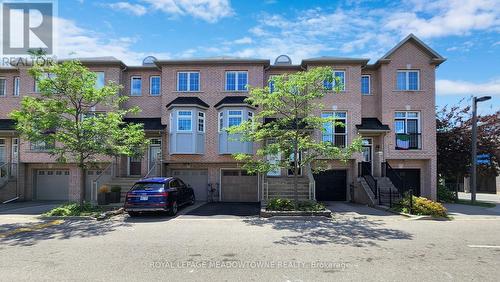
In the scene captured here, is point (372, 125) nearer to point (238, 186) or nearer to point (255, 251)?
point (238, 186)

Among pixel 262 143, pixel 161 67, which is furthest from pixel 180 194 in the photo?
pixel 161 67

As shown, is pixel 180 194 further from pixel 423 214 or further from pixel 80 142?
pixel 423 214

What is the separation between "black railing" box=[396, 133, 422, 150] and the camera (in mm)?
20484

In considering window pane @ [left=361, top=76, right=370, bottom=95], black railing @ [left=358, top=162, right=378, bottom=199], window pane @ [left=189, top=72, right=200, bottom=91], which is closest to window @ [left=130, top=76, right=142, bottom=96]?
window pane @ [left=189, top=72, right=200, bottom=91]

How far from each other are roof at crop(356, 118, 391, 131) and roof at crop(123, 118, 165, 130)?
11.7 meters

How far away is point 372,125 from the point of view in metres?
20.3

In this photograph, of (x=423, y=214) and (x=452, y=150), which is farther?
(x=452, y=150)

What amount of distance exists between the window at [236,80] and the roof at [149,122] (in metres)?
4.64

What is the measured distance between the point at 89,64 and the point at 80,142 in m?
8.25

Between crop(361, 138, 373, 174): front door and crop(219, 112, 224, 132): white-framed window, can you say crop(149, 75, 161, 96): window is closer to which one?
crop(219, 112, 224, 132): white-framed window

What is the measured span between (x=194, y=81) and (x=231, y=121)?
365 centimetres

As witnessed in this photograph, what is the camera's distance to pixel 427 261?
7270mm

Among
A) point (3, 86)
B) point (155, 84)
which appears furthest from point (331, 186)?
point (3, 86)

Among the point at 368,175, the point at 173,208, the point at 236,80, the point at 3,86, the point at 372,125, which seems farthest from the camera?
the point at 3,86
